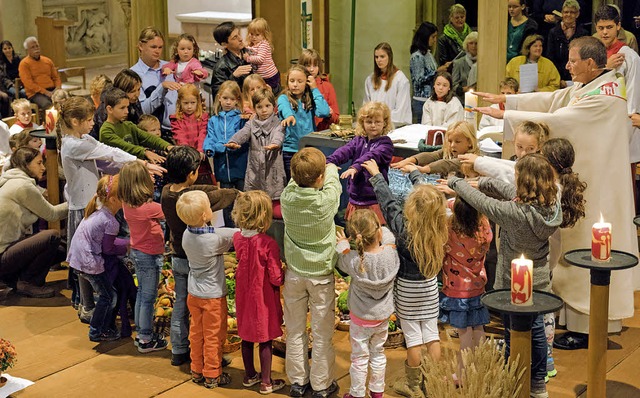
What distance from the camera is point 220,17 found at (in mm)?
15492

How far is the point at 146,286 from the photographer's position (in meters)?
7.20

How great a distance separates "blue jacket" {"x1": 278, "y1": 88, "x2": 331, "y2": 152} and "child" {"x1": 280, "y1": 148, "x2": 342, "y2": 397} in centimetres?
202

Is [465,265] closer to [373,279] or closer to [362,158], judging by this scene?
[373,279]

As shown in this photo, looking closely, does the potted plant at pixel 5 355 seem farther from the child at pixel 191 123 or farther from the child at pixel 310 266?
the child at pixel 191 123

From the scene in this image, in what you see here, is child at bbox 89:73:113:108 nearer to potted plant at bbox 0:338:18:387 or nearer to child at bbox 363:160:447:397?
potted plant at bbox 0:338:18:387

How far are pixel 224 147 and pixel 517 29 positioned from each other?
4.53 m

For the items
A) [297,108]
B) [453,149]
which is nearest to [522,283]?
[453,149]

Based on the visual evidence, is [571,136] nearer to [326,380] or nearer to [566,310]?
[566,310]

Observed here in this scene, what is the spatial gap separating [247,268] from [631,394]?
2.41 meters

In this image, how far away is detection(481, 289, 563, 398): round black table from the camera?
14.9 ft

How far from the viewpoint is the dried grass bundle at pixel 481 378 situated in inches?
201

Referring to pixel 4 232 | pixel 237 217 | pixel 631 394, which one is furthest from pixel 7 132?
pixel 631 394

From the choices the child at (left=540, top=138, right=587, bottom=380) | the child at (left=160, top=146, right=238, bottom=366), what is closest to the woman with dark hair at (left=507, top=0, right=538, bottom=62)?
the child at (left=540, top=138, right=587, bottom=380)

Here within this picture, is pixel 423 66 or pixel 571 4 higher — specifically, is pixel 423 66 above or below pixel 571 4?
below
